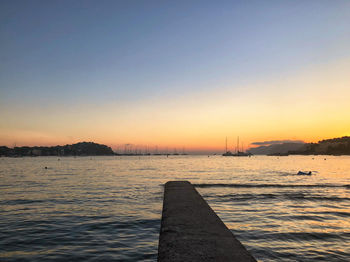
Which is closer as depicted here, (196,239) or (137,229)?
(196,239)

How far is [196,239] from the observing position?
5680 mm

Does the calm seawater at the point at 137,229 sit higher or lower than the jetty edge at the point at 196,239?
lower

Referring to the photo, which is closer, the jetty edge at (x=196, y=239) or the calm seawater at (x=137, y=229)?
the jetty edge at (x=196, y=239)

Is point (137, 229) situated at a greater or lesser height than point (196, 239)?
lesser

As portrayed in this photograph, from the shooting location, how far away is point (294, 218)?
13258mm

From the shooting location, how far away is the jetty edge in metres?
4.74

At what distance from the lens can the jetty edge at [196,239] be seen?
15.6 feet

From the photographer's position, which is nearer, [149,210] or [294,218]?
[294,218]

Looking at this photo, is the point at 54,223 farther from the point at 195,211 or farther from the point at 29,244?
the point at 195,211

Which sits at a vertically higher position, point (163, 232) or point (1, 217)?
point (163, 232)

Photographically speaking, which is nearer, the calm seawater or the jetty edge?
the jetty edge

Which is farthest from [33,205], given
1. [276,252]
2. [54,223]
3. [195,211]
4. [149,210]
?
[276,252]

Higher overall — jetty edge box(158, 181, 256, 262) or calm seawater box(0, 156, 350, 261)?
jetty edge box(158, 181, 256, 262)

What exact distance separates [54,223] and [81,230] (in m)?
2.31
